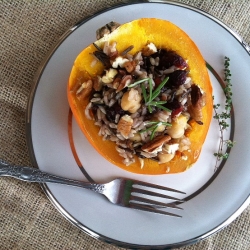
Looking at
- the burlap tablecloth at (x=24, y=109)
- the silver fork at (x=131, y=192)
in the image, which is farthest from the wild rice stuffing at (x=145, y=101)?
the burlap tablecloth at (x=24, y=109)

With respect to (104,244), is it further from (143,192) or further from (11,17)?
(11,17)

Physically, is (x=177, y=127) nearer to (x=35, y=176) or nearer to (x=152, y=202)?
(x=152, y=202)

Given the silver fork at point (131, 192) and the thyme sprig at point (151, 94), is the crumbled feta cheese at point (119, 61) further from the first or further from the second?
the silver fork at point (131, 192)

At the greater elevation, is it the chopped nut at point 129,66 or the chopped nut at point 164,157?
the chopped nut at point 129,66

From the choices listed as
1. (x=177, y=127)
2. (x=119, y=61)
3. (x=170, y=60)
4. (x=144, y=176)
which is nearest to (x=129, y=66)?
(x=119, y=61)

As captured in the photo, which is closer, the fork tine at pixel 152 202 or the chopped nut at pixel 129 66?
the chopped nut at pixel 129 66

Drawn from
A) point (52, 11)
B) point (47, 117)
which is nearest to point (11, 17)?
point (52, 11)
